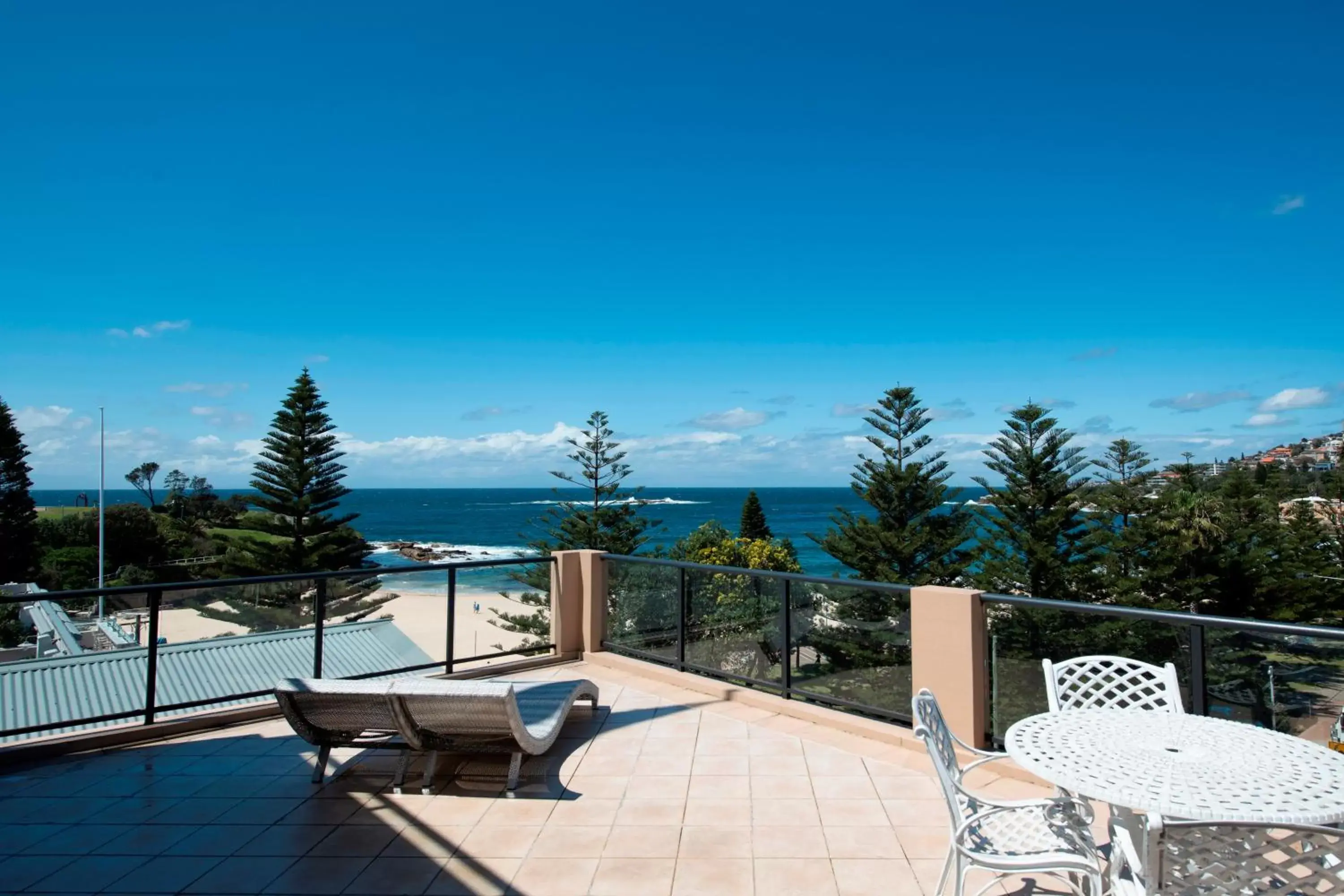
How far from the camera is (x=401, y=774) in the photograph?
341 centimetres

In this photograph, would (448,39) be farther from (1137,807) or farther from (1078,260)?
(1078,260)

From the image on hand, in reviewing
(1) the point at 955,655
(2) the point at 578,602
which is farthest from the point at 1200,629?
(2) the point at 578,602

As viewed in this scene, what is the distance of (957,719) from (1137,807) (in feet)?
7.42

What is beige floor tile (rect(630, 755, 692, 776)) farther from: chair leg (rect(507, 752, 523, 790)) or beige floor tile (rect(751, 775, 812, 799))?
chair leg (rect(507, 752, 523, 790))

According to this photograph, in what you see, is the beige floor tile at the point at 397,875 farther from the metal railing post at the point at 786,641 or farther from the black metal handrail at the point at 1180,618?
the black metal handrail at the point at 1180,618

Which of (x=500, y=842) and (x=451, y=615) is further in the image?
(x=451, y=615)

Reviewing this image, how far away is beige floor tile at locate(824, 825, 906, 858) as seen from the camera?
274 cm

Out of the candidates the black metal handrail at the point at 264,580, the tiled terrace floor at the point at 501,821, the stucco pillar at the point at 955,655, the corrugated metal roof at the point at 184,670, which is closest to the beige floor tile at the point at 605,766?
the tiled terrace floor at the point at 501,821

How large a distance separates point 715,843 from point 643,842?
0.88ft

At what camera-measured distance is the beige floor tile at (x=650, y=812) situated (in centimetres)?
307

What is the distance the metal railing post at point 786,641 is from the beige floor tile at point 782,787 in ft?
3.98

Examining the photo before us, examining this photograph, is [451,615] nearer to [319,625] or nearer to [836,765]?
[319,625]

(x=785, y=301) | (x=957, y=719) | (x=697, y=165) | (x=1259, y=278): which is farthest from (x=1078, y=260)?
(x=957, y=719)

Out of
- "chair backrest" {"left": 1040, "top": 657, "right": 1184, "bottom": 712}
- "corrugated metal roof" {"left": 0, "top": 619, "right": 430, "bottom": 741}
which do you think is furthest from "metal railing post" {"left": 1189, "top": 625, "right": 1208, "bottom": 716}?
"corrugated metal roof" {"left": 0, "top": 619, "right": 430, "bottom": 741}
